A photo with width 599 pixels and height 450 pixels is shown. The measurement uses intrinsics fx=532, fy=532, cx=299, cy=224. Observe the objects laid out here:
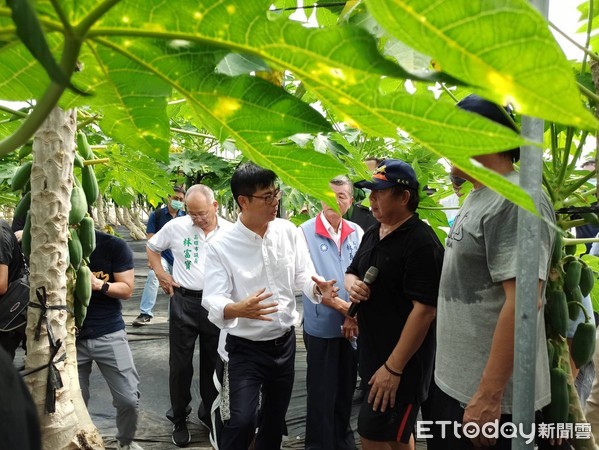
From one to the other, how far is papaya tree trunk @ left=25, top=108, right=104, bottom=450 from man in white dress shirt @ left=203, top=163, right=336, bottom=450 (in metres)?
1.13

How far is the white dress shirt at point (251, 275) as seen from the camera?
2.43m

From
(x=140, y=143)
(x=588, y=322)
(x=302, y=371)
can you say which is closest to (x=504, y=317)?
(x=588, y=322)

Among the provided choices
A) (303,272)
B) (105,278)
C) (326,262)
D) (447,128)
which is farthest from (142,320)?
(447,128)

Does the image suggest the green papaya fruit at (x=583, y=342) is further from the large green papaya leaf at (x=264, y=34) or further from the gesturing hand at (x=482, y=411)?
the large green papaya leaf at (x=264, y=34)

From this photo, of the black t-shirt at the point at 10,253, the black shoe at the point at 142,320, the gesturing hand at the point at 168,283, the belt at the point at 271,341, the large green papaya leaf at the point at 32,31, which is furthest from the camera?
the black shoe at the point at 142,320

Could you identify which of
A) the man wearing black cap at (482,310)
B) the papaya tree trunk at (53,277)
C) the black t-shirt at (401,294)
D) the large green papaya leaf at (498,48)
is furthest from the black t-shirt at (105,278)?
the large green papaya leaf at (498,48)

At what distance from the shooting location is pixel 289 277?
2.55 m

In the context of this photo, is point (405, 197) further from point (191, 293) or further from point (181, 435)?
point (181, 435)

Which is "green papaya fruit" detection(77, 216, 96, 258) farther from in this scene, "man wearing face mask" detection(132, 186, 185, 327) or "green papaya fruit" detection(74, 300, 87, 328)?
"man wearing face mask" detection(132, 186, 185, 327)

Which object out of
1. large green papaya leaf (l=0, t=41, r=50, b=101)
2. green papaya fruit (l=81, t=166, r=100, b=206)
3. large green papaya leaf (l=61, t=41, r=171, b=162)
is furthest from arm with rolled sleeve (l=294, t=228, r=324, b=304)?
large green papaya leaf (l=0, t=41, r=50, b=101)

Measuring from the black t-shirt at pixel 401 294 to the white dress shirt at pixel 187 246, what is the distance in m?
1.57

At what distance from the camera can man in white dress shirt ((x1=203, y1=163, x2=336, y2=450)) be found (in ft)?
7.66

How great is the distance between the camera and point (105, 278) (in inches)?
112

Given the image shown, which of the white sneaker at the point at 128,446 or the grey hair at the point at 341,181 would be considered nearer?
the white sneaker at the point at 128,446
